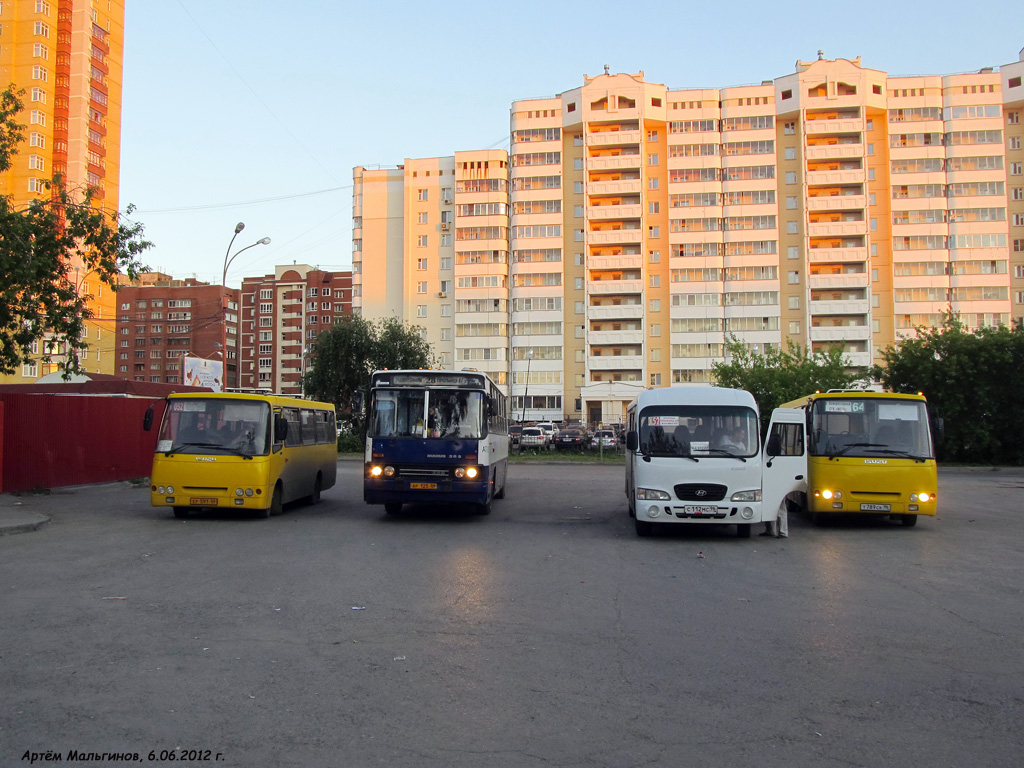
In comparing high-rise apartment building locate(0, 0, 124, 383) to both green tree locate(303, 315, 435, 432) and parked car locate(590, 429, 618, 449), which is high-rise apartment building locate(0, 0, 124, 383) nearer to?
green tree locate(303, 315, 435, 432)

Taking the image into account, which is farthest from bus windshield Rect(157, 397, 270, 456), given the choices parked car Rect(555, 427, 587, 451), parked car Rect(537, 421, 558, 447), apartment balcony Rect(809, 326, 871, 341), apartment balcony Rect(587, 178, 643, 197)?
apartment balcony Rect(809, 326, 871, 341)

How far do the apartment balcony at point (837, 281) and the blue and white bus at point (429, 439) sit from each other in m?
69.9

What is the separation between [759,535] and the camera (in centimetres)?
1402

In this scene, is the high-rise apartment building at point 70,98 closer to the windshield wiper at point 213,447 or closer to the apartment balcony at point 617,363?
the apartment balcony at point 617,363

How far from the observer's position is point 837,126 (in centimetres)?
7881

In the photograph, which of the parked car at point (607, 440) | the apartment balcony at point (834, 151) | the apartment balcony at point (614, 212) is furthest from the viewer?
the apartment balcony at point (614, 212)

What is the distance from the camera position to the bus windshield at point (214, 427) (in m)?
15.1

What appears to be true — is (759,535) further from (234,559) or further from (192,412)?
(192,412)

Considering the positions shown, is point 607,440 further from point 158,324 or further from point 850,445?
point 158,324

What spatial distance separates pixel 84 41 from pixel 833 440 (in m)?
75.3

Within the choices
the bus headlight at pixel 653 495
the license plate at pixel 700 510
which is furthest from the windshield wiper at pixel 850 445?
the bus headlight at pixel 653 495

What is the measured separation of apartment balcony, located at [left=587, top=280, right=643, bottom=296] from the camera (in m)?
81.8

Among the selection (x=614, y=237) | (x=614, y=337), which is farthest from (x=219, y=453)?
(x=614, y=237)

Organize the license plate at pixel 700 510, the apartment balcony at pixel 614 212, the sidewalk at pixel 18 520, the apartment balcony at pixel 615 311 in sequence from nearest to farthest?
1. the license plate at pixel 700 510
2. the sidewalk at pixel 18 520
3. the apartment balcony at pixel 615 311
4. the apartment balcony at pixel 614 212
